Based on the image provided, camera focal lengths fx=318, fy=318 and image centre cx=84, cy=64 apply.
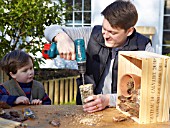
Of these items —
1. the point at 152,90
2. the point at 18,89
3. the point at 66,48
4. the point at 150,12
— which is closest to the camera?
the point at 152,90

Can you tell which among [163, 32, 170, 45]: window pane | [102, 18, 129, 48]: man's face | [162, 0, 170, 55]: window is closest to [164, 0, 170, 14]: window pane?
[162, 0, 170, 55]: window

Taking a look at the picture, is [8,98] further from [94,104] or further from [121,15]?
[121,15]

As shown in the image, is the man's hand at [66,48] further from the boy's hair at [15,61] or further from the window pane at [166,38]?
the window pane at [166,38]

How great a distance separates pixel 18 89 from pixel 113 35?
31.3 inches

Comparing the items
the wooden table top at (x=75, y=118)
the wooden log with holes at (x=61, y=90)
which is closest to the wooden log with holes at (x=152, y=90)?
the wooden table top at (x=75, y=118)

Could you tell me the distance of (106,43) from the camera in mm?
2121

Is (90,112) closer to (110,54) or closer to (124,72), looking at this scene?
(124,72)

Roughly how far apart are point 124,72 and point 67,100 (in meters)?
3.55

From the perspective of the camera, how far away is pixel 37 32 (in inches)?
181

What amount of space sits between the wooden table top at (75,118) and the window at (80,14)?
15.2 ft

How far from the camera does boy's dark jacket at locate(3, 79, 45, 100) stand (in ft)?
7.37

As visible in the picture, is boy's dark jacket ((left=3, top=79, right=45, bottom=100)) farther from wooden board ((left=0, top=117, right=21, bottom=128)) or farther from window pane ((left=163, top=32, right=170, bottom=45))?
window pane ((left=163, top=32, right=170, bottom=45))

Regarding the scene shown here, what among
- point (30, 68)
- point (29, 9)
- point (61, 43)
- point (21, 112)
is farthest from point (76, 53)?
point (29, 9)

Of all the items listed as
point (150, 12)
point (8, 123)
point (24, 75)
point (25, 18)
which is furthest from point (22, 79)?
point (150, 12)
